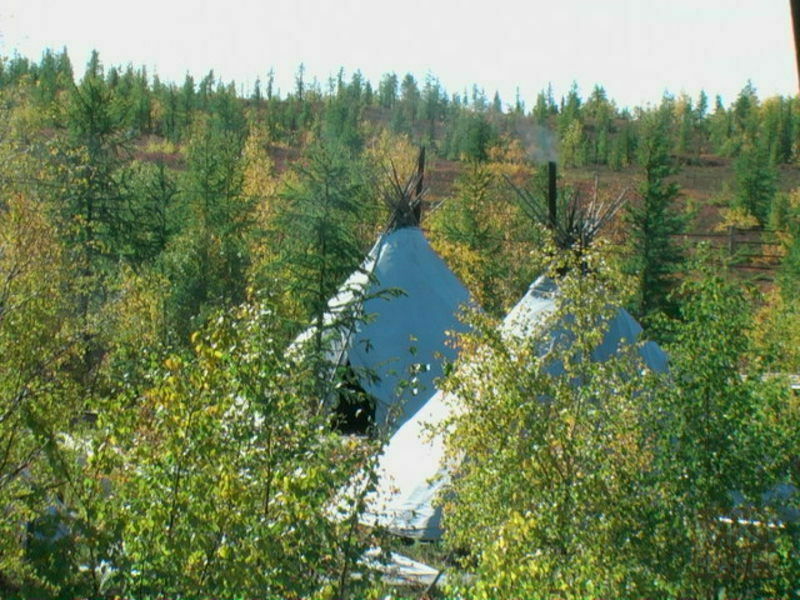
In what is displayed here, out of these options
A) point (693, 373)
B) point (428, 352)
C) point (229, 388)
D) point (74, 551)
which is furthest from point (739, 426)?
point (428, 352)

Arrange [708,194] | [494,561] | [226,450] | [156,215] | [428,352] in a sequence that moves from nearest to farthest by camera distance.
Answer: [226,450] < [494,561] < [428,352] < [156,215] < [708,194]

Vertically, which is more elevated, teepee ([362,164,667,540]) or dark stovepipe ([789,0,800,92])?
dark stovepipe ([789,0,800,92])

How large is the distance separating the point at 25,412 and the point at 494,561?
2.85m

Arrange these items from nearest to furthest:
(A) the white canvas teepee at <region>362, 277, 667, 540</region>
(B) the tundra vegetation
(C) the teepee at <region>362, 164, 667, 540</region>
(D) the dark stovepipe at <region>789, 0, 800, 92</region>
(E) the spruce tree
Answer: (D) the dark stovepipe at <region>789, 0, 800, 92</region> → (B) the tundra vegetation → (C) the teepee at <region>362, 164, 667, 540</region> → (A) the white canvas teepee at <region>362, 277, 667, 540</region> → (E) the spruce tree

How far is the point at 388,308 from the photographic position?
1912 centimetres

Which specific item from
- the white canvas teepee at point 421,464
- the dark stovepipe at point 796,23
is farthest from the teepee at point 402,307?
the dark stovepipe at point 796,23

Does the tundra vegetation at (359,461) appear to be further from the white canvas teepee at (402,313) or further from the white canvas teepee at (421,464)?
the white canvas teepee at (402,313)

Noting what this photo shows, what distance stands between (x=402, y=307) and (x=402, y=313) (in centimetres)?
11

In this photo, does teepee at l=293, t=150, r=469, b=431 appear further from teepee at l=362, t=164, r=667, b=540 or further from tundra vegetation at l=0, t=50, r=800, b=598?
tundra vegetation at l=0, t=50, r=800, b=598

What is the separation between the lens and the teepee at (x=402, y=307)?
17797mm

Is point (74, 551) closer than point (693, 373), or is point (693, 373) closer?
point (74, 551)

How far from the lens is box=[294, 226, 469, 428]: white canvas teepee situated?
702 inches

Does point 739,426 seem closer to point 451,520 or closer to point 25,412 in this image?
point 451,520

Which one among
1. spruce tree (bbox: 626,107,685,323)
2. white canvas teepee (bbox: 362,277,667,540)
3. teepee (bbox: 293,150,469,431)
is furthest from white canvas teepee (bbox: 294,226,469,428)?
spruce tree (bbox: 626,107,685,323)
